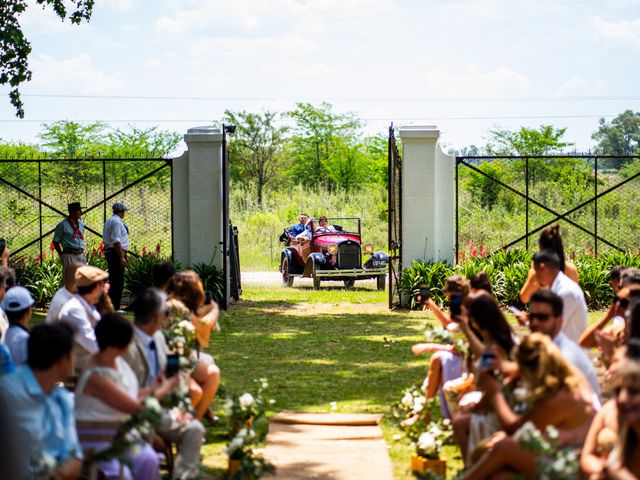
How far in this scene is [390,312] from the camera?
17.9 metres

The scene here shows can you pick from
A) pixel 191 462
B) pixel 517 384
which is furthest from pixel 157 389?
pixel 517 384

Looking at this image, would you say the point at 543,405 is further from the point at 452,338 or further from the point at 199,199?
the point at 199,199

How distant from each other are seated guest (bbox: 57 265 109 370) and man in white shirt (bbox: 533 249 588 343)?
3.57m

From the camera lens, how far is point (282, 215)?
39344mm

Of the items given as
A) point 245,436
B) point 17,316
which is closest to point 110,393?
point 17,316

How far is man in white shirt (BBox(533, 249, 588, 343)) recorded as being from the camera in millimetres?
8523

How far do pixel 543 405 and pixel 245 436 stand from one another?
2.47 metres

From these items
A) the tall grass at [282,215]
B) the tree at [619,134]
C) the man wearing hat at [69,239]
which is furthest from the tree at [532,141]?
the tree at [619,134]

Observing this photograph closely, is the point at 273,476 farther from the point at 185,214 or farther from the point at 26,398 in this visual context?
the point at 185,214

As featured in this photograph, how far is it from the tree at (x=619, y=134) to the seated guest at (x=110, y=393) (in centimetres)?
11591

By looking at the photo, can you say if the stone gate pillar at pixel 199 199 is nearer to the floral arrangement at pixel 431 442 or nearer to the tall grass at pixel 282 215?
the floral arrangement at pixel 431 442

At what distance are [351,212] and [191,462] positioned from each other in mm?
33633

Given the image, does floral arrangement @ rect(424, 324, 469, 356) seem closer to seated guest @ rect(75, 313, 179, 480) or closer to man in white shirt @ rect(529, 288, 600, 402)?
man in white shirt @ rect(529, 288, 600, 402)

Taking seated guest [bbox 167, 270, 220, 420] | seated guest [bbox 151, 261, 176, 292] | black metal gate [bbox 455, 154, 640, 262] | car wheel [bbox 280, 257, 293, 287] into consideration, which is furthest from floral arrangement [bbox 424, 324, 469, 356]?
black metal gate [bbox 455, 154, 640, 262]
